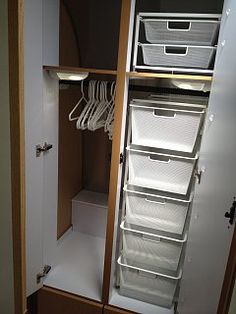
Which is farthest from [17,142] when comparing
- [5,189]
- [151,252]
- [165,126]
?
[151,252]

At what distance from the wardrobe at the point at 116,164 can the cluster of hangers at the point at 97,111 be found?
132 mm

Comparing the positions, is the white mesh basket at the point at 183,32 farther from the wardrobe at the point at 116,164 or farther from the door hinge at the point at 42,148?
the door hinge at the point at 42,148

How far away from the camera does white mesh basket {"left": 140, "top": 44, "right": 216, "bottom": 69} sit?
4.59 ft

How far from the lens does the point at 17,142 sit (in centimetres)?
132

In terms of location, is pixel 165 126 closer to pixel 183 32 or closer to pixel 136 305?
pixel 183 32

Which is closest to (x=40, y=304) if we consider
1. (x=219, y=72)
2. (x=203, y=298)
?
(x=203, y=298)

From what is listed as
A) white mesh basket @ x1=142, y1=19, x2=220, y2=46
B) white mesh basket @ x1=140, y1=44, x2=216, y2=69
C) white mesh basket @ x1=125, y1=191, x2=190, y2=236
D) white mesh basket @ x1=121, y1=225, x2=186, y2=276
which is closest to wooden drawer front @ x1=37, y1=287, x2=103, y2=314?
white mesh basket @ x1=121, y1=225, x2=186, y2=276

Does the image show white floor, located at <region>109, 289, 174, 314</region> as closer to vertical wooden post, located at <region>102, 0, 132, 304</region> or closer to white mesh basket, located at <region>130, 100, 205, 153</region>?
vertical wooden post, located at <region>102, 0, 132, 304</region>

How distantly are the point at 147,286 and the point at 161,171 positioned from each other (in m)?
0.78

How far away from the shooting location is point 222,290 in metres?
0.99

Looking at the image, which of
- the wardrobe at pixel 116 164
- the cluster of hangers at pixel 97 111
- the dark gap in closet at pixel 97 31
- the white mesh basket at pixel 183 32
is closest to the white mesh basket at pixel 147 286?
the wardrobe at pixel 116 164

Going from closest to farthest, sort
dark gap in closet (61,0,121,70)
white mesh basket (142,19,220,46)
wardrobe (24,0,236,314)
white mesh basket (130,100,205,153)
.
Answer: wardrobe (24,0,236,314), white mesh basket (142,19,220,46), white mesh basket (130,100,205,153), dark gap in closet (61,0,121,70)

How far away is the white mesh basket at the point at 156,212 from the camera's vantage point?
1651 mm

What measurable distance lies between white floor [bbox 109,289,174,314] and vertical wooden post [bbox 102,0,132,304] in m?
0.09
